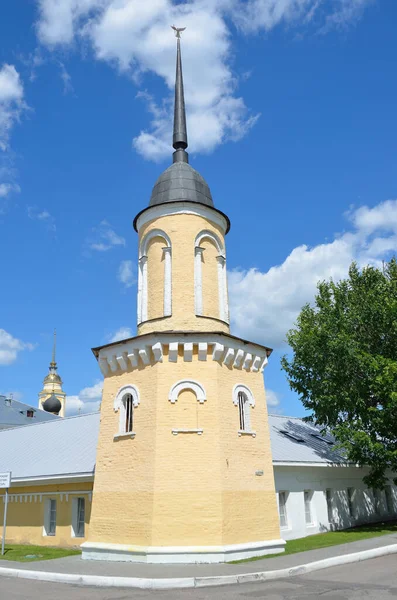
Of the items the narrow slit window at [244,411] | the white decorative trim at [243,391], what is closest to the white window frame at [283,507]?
the narrow slit window at [244,411]

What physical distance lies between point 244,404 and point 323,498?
8.10 metres

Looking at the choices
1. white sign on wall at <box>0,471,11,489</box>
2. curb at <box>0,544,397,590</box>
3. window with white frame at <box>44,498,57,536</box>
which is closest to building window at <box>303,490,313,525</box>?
curb at <box>0,544,397,590</box>

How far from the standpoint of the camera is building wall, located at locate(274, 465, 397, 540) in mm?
18748

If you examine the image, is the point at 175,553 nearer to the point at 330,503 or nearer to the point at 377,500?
the point at 330,503

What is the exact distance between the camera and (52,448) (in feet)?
71.7

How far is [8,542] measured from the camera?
1916 centimetres

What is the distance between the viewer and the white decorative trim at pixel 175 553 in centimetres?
1295

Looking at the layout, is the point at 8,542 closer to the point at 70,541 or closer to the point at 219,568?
the point at 70,541

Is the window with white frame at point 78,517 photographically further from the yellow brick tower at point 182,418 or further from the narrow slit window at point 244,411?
the narrow slit window at point 244,411

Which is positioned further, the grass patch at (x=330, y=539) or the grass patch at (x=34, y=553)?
the grass patch at (x=330, y=539)

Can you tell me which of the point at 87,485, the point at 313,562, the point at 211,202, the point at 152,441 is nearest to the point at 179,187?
the point at 211,202

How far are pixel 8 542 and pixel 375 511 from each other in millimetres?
16999

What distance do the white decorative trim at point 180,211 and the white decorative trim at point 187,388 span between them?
5.96 m

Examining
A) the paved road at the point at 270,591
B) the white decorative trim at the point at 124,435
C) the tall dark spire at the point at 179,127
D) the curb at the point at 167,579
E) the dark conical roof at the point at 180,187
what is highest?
the tall dark spire at the point at 179,127
